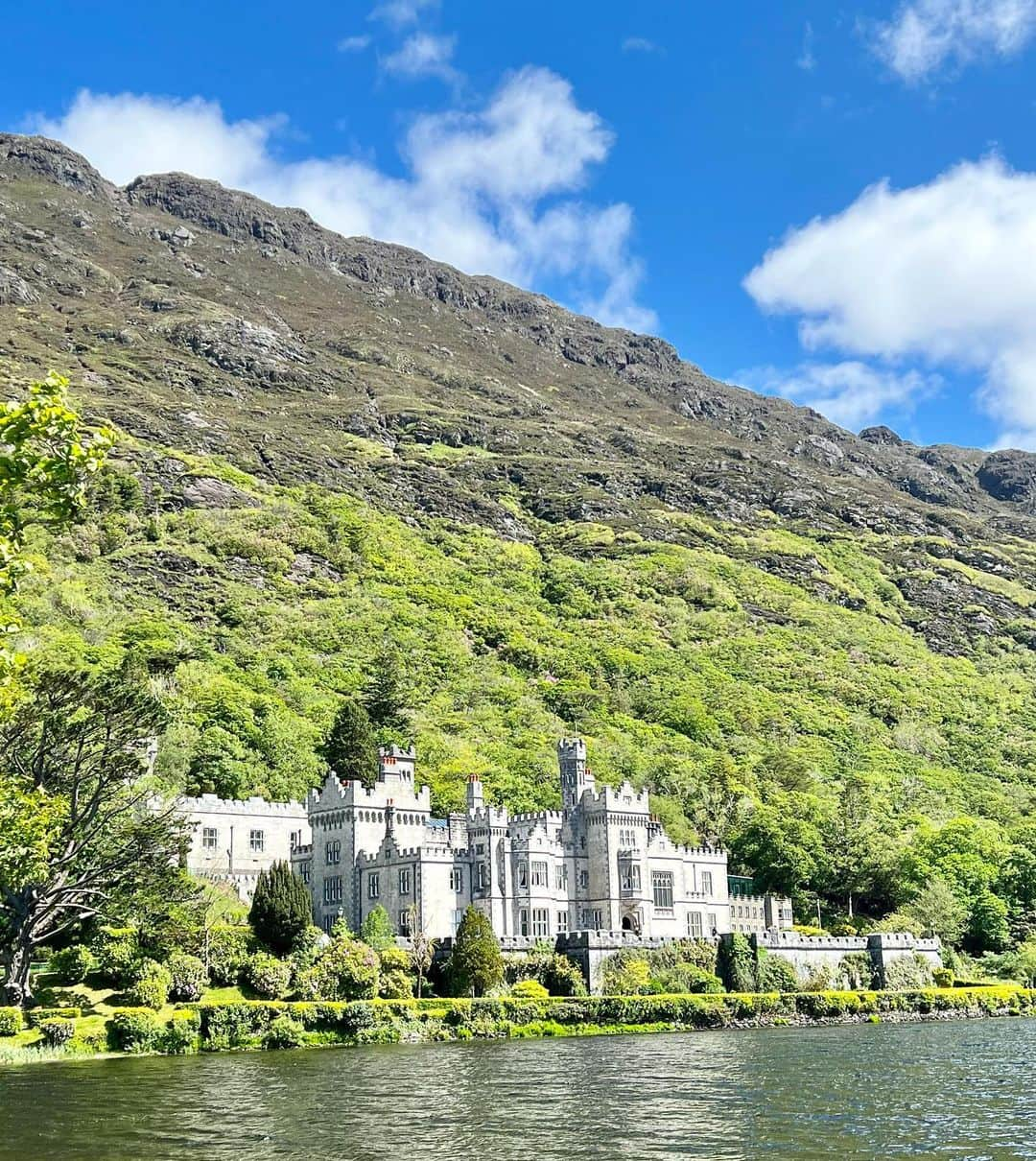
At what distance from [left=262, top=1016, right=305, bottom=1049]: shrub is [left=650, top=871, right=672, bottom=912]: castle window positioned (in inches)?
1360

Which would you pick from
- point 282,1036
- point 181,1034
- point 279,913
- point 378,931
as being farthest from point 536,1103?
point 378,931

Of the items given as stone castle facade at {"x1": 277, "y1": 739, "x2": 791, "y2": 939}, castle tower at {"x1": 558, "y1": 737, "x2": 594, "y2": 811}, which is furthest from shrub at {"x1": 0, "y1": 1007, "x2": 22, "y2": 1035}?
castle tower at {"x1": 558, "y1": 737, "x2": 594, "y2": 811}

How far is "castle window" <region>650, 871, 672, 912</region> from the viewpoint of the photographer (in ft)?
311

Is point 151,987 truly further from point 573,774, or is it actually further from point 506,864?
point 573,774

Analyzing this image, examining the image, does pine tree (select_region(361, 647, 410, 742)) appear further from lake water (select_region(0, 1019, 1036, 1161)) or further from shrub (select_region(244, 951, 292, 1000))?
lake water (select_region(0, 1019, 1036, 1161))

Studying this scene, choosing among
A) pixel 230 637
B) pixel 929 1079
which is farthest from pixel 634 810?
pixel 230 637

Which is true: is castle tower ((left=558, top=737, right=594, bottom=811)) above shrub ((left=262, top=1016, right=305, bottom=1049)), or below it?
above

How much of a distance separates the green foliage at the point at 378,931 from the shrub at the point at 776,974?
76.4 feet

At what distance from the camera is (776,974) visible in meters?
86.9

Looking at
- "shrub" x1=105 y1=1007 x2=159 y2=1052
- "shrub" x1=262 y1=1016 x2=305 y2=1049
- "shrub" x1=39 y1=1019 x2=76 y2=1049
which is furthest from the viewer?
"shrub" x1=262 y1=1016 x2=305 y2=1049

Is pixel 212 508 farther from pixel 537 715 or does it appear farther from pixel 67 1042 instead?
pixel 67 1042

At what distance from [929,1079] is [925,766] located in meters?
111

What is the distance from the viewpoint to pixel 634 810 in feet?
314

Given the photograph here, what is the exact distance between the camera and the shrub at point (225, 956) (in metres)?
71.6
